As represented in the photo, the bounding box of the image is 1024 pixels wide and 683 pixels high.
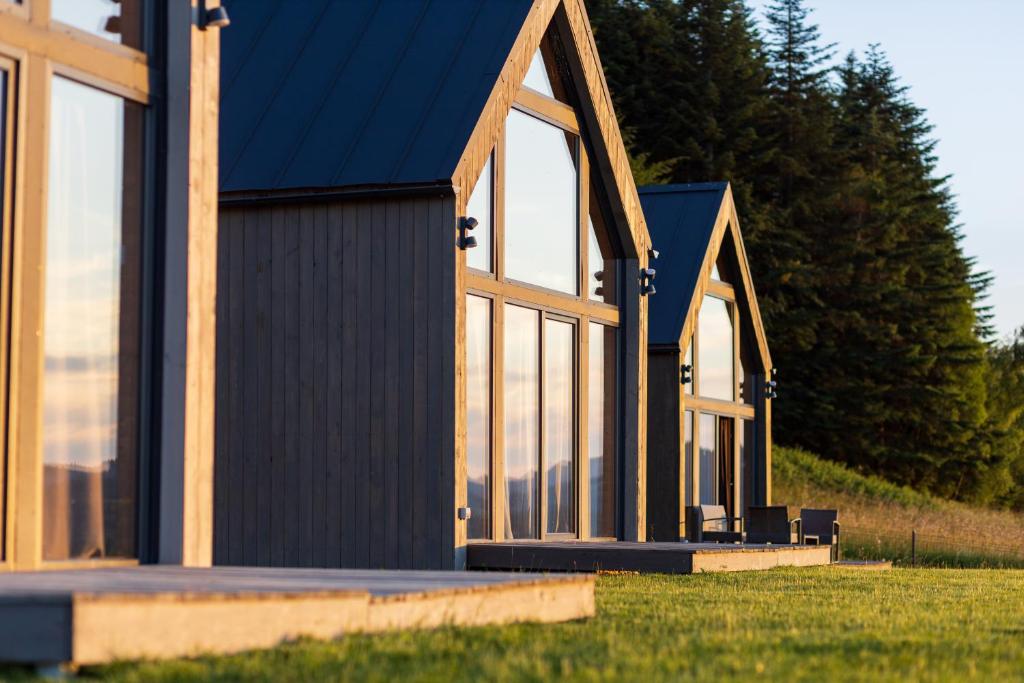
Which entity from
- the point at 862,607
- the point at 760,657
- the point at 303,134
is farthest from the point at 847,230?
the point at 760,657

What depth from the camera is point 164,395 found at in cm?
823

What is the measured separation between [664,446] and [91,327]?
42.8ft

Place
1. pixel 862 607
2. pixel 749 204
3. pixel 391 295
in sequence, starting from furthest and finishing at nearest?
pixel 749 204 → pixel 391 295 → pixel 862 607

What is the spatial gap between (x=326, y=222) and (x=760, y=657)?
7755mm

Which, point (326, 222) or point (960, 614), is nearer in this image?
point (960, 614)

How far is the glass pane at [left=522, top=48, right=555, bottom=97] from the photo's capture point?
14620 mm

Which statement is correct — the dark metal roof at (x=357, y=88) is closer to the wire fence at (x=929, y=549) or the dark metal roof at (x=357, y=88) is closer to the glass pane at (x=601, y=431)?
the glass pane at (x=601, y=431)

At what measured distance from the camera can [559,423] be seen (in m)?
15.0

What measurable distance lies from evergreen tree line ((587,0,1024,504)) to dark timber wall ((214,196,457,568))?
30.6 metres

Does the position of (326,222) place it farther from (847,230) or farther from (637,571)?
(847,230)

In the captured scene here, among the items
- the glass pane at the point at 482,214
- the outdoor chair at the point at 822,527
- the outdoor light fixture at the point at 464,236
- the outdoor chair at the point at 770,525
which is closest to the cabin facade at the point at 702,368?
the outdoor chair at the point at 770,525

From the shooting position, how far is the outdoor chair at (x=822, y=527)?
20.2 meters

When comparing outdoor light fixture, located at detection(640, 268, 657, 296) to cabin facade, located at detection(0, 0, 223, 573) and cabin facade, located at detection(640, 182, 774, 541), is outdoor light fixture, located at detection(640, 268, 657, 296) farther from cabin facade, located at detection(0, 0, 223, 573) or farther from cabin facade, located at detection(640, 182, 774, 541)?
cabin facade, located at detection(0, 0, 223, 573)

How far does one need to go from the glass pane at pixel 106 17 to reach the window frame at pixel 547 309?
14.9 feet
